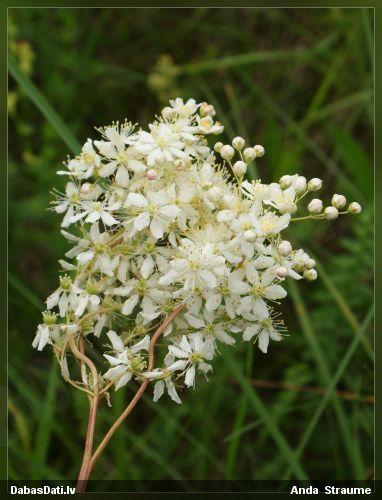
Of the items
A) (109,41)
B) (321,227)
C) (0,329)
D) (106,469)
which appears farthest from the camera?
(109,41)

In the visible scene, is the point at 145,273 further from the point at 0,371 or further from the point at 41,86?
the point at 41,86

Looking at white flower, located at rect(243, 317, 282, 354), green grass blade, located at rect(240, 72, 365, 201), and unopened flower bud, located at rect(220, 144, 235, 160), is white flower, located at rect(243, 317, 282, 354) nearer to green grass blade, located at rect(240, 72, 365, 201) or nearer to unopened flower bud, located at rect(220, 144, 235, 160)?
unopened flower bud, located at rect(220, 144, 235, 160)

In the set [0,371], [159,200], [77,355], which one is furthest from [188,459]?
[159,200]

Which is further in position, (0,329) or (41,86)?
(41,86)

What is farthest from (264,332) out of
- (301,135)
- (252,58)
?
(252,58)

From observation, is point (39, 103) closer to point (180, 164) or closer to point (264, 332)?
point (180, 164)

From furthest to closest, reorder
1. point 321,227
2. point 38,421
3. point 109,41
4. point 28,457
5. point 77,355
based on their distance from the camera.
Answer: point 109,41 → point 321,227 → point 38,421 → point 28,457 → point 77,355

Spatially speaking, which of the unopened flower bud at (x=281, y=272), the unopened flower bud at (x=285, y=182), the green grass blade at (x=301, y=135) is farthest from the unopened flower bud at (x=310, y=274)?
the green grass blade at (x=301, y=135)

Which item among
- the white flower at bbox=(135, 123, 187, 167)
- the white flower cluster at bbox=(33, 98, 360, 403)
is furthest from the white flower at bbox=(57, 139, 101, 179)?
the white flower at bbox=(135, 123, 187, 167)
